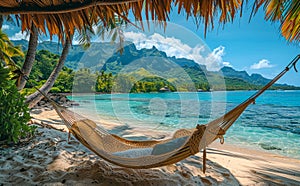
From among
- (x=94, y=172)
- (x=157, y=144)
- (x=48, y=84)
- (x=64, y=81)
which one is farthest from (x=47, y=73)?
(x=157, y=144)

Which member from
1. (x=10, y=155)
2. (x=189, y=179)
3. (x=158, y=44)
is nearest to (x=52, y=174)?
(x=10, y=155)

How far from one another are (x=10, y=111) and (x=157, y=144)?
1214 millimetres

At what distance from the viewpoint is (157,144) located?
1.31 m

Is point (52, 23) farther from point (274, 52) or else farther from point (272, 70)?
point (272, 70)

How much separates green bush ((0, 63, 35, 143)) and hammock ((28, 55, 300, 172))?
0.41 meters

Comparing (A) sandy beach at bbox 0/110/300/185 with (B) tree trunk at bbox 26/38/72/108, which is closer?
(A) sandy beach at bbox 0/110/300/185

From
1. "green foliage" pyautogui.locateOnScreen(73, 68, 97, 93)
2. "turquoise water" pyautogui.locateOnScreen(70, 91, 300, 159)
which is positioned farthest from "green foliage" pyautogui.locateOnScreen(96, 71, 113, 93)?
"green foliage" pyautogui.locateOnScreen(73, 68, 97, 93)

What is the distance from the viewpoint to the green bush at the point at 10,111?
163 centimetres

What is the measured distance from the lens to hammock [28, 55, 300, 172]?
111cm

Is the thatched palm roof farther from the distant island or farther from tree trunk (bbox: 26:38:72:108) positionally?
tree trunk (bbox: 26:38:72:108)

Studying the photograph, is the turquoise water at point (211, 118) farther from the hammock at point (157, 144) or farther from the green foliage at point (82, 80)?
the green foliage at point (82, 80)

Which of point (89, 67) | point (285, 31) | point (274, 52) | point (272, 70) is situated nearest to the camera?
point (285, 31)

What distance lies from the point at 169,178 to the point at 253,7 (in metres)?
1.23

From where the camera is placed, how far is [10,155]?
4.83 feet
